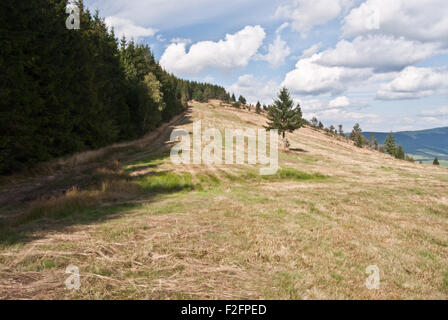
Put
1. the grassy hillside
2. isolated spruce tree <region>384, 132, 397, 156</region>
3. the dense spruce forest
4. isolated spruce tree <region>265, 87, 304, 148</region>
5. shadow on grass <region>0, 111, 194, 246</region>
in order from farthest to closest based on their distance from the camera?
1. isolated spruce tree <region>384, 132, 397, 156</region>
2. isolated spruce tree <region>265, 87, 304, 148</region>
3. the dense spruce forest
4. shadow on grass <region>0, 111, 194, 246</region>
5. the grassy hillside

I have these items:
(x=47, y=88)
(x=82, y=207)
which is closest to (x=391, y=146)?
(x=47, y=88)

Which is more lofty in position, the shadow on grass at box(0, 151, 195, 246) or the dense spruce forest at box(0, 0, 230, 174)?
the dense spruce forest at box(0, 0, 230, 174)

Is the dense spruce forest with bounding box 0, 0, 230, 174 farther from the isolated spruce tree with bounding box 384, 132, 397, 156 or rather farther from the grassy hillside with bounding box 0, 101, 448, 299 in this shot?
the isolated spruce tree with bounding box 384, 132, 397, 156

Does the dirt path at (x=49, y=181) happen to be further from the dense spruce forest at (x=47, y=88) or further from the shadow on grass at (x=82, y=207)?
the shadow on grass at (x=82, y=207)

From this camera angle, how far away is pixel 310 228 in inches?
299

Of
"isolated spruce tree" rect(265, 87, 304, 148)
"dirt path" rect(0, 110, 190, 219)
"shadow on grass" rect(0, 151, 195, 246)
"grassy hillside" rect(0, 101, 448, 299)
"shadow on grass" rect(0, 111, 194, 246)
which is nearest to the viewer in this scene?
"grassy hillside" rect(0, 101, 448, 299)

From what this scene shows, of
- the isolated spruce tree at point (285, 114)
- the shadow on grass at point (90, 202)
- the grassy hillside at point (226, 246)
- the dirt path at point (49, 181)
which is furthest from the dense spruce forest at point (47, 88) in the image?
the isolated spruce tree at point (285, 114)

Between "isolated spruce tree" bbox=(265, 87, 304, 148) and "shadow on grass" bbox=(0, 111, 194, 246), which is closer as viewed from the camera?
"shadow on grass" bbox=(0, 111, 194, 246)

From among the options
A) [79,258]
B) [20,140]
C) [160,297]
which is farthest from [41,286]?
[20,140]

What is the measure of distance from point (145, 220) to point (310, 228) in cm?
555

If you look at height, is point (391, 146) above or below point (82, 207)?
above

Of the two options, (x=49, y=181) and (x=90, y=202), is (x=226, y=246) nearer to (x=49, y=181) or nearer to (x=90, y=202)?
(x=90, y=202)

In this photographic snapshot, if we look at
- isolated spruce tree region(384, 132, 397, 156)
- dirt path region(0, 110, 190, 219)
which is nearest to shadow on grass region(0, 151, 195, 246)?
dirt path region(0, 110, 190, 219)

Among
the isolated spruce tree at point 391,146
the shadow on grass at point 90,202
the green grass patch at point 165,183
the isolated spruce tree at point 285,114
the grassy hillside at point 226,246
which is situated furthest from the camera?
the isolated spruce tree at point 391,146
